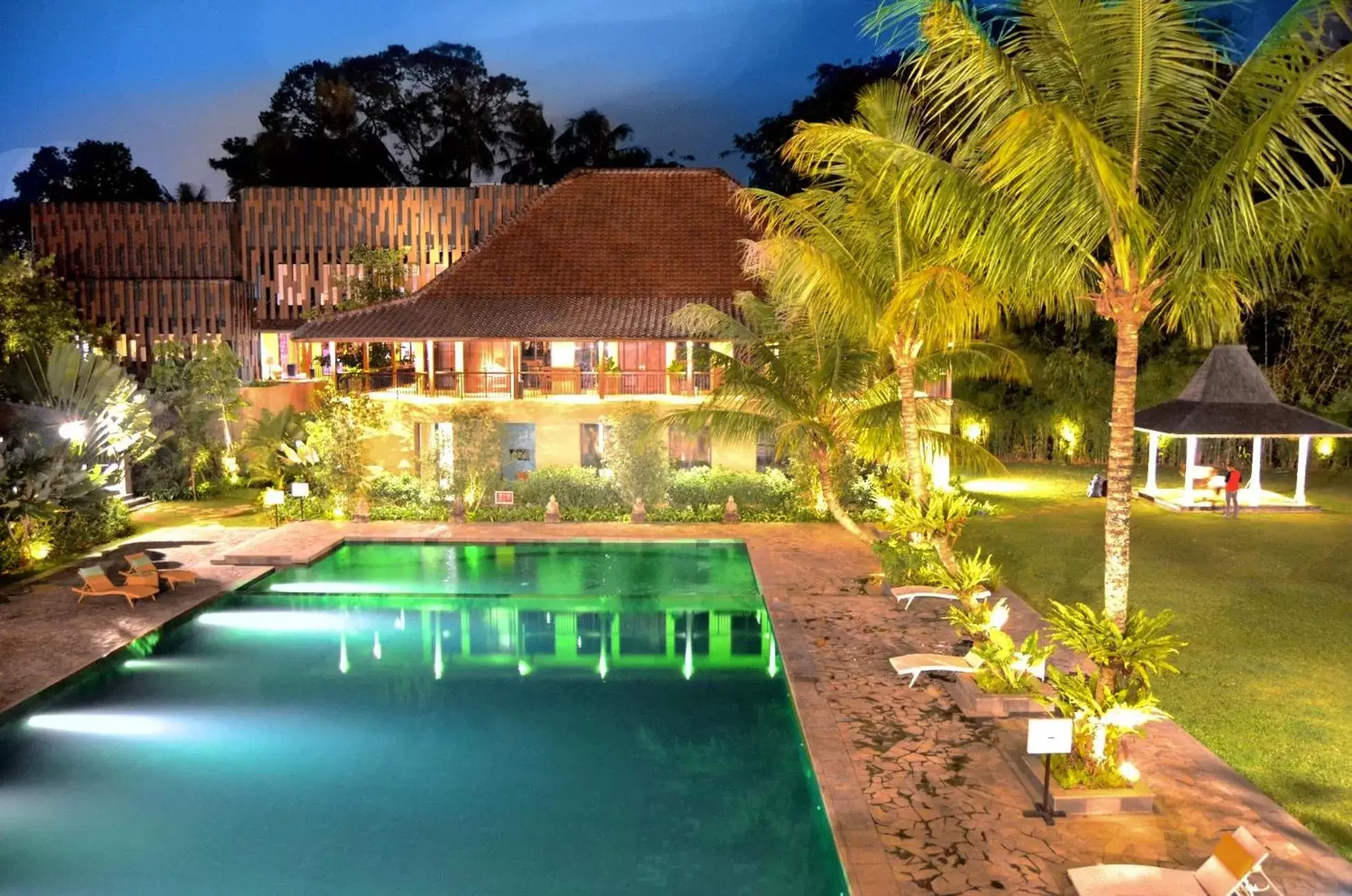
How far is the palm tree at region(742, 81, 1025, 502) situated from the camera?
1138 cm

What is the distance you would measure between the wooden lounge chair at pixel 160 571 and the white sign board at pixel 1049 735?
11875 millimetres

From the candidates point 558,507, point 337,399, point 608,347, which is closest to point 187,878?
point 558,507

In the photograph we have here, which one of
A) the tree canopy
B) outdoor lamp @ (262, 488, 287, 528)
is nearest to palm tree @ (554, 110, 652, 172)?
the tree canopy

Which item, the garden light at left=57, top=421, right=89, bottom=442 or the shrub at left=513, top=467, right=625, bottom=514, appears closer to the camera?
the garden light at left=57, top=421, right=89, bottom=442

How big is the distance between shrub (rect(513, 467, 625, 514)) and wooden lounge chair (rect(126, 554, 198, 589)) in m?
7.12

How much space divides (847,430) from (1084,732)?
8601 millimetres

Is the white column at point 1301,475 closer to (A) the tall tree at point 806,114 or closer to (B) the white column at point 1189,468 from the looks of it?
(B) the white column at point 1189,468

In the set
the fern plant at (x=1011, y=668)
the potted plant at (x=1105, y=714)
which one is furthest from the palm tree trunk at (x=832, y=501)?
the potted plant at (x=1105, y=714)

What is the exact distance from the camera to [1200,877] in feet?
19.7

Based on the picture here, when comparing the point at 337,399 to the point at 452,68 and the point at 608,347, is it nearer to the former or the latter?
the point at 608,347

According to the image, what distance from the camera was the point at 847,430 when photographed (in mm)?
15727

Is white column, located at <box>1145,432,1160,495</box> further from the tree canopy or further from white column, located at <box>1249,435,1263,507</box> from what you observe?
the tree canopy

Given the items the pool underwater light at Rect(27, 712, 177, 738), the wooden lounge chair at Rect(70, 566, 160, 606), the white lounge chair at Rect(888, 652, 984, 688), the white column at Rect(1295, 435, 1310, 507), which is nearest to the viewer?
the pool underwater light at Rect(27, 712, 177, 738)

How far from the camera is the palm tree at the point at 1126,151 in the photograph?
271 inches
